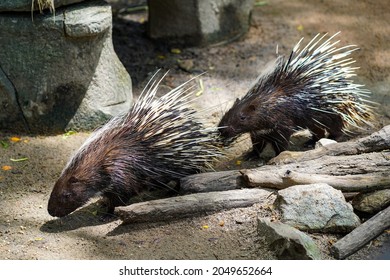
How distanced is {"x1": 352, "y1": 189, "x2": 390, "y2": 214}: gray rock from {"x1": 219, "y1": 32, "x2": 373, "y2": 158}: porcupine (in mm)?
1244

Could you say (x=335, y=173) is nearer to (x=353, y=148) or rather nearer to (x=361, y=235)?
(x=353, y=148)

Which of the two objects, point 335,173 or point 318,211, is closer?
point 318,211

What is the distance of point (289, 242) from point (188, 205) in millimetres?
860

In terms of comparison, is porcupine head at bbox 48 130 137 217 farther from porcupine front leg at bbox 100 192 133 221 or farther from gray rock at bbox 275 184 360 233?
gray rock at bbox 275 184 360 233

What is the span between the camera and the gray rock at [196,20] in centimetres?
739

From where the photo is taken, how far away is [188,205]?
4434 mm

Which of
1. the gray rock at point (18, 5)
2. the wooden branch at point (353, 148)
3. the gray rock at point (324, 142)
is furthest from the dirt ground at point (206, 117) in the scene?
the gray rock at point (18, 5)

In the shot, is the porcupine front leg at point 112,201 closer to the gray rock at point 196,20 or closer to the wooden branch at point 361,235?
the wooden branch at point 361,235

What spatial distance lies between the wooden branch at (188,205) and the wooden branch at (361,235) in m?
0.72

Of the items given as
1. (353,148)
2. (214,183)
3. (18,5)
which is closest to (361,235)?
(353,148)

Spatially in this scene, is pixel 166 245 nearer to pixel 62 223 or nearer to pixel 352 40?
A: pixel 62 223

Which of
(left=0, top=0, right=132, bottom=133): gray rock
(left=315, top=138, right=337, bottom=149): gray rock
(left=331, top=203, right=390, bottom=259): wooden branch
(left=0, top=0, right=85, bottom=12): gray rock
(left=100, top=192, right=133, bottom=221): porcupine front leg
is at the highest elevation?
(left=0, top=0, right=85, bottom=12): gray rock

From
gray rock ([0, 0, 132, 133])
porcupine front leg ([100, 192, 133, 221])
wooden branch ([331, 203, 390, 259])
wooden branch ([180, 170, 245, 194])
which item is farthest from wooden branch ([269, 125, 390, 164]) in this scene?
gray rock ([0, 0, 132, 133])

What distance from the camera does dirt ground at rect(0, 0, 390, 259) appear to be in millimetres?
4207
